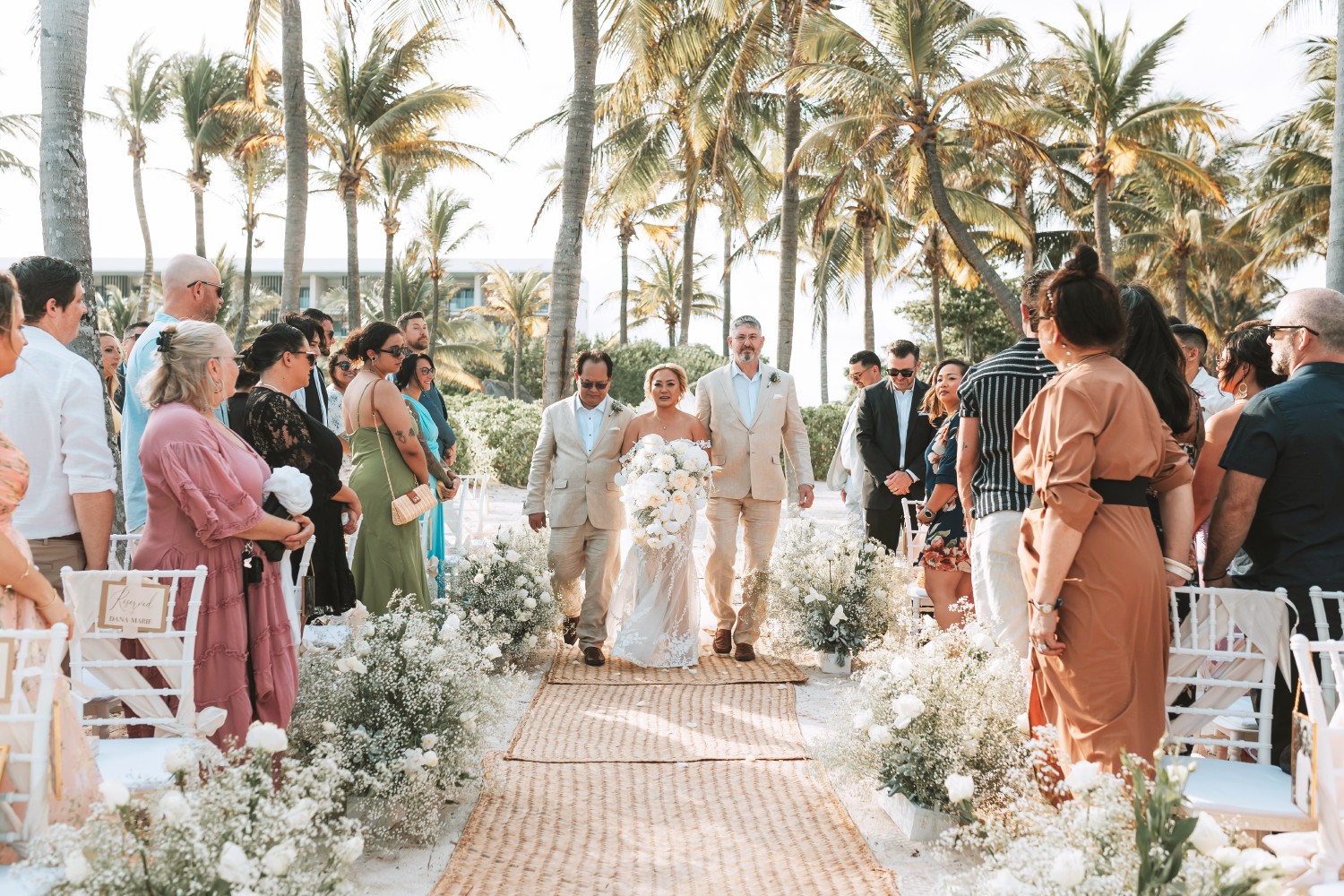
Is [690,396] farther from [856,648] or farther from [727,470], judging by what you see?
[856,648]

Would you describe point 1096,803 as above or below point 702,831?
above

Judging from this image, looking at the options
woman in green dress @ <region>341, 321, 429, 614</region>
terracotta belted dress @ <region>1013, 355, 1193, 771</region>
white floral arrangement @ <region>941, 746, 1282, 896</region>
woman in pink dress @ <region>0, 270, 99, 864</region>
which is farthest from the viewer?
woman in green dress @ <region>341, 321, 429, 614</region>

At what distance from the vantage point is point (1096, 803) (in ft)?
8.40

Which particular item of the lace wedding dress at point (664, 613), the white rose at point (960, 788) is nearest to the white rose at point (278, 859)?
the white rose at point (960, 788)

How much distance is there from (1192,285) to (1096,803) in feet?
153

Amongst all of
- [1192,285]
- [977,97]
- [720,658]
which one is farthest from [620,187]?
[1192,285]

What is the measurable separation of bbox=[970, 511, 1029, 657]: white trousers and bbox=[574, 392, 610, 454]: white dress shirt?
3651mm

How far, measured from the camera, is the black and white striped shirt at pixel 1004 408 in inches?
170

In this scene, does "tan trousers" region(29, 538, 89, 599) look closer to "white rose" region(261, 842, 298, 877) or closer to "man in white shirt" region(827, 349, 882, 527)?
"white rose" region(261, 842, 298, 877)

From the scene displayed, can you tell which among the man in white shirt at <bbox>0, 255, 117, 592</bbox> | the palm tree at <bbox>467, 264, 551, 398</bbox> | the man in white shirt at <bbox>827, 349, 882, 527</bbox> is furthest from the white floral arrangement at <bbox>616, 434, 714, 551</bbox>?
the palm tree at <bbox>467, 264, 551, 398</bbox>

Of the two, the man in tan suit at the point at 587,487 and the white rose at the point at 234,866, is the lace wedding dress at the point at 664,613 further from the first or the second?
the white rose at the point at 234,866

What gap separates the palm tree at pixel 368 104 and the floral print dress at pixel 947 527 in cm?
1906

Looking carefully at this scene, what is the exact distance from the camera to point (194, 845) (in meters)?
2.37

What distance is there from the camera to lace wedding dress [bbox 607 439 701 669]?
7.18 metres
